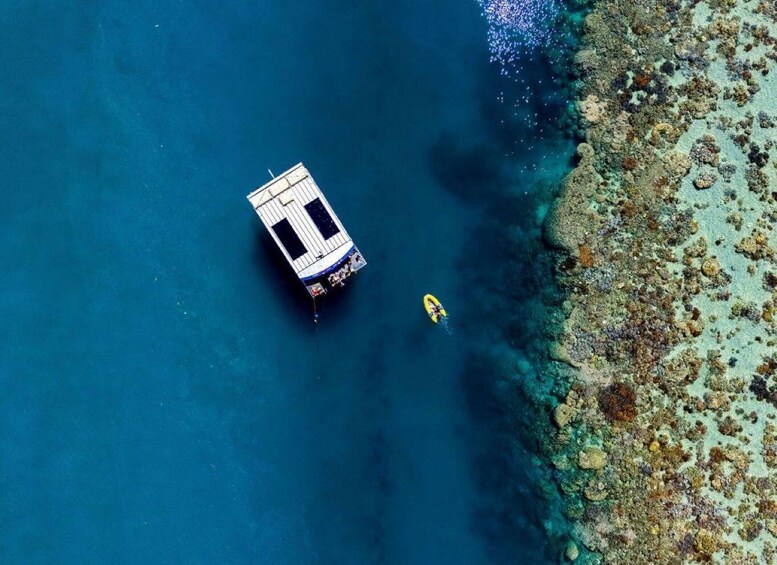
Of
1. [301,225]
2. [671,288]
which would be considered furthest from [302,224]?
[671,288]

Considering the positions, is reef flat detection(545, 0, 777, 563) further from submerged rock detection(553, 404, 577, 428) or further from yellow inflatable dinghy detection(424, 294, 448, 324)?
yellow inflatable dinghy detection(424, 294, 448, 324)

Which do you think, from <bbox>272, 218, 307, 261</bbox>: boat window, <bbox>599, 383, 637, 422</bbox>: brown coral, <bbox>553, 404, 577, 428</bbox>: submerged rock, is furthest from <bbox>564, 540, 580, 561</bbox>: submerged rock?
<bbox>272, 218, 307, 261</bbox>: boat window

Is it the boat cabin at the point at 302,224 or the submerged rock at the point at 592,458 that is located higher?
the boat cabin at the point at 302,224

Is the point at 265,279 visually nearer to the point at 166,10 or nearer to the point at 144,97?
the point at 144,97

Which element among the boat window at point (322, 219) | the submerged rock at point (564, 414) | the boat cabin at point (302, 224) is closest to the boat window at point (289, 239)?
the boat cabin at point (302, 224)

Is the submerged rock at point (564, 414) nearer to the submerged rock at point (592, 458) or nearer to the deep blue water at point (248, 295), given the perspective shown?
the submerged rock at point (592, 458)

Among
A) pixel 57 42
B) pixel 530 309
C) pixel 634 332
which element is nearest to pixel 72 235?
pixel 57 42
